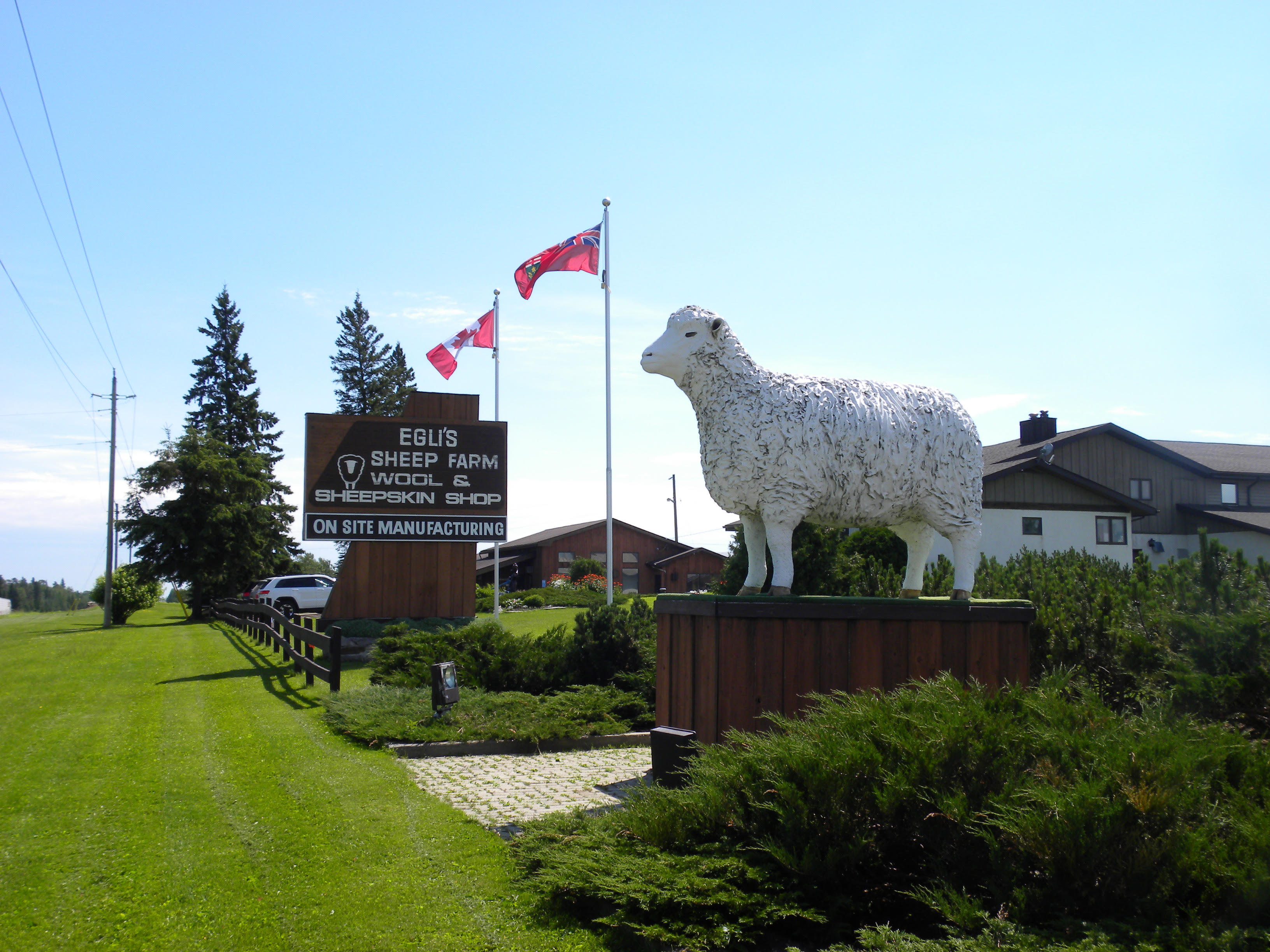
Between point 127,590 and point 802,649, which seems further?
point 127,590

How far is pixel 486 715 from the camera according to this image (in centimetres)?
980

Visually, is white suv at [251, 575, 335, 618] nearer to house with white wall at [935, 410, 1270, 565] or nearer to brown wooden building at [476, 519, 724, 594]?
brown wooden building at [476, 519, 724, 594]

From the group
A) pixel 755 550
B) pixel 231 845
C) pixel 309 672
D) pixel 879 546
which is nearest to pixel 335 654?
pixel 309 672

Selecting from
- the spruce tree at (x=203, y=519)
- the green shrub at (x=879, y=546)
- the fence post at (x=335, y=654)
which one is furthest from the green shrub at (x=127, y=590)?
the green shrub at (x=879, y=546)

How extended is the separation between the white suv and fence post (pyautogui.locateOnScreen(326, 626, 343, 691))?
64.8ft

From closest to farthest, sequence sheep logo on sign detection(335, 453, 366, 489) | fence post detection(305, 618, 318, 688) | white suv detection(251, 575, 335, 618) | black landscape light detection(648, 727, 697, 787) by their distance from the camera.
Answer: black landscape light detection(648, 727, 697, 787), fence post detection(305, 618, 318, 688), sheep logo on sign detection(335, 453, 366, 489), white suv detection(251, 575, 335, 618)

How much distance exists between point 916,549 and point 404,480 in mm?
11473

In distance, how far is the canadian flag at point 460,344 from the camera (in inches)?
821

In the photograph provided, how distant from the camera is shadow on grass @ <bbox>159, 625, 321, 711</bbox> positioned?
11641mm

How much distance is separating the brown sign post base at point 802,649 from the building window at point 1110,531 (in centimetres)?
2466

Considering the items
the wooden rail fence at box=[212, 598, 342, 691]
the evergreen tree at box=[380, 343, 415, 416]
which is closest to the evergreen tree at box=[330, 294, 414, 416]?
the evergreen tree at box=[380, 343, 415, 416]

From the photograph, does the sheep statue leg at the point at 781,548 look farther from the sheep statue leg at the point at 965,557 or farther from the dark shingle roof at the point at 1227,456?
the dark shingle roof at the point at 1227,456

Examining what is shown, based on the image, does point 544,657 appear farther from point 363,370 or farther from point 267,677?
point 363,370

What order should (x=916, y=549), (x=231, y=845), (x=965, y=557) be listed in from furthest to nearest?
(x=916, y=549) → (x=965, y=557) → (x=231, y=845)
